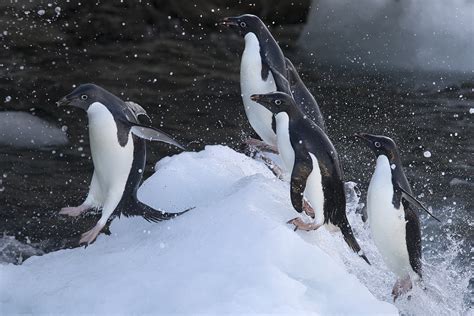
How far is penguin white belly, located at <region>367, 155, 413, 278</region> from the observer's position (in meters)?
4.20

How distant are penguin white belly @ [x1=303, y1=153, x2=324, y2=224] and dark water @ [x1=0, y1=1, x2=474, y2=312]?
1.50m

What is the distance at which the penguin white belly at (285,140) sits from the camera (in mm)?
4055

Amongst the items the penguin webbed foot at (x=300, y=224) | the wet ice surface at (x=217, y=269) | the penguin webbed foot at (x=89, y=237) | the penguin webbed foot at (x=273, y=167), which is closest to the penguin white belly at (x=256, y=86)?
the penguin webbed foot at (x=273, y=167)

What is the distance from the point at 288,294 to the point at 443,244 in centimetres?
240

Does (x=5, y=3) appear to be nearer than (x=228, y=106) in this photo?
No

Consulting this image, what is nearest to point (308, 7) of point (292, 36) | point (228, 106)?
point (292, 36)

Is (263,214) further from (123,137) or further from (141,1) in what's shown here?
(141,1)

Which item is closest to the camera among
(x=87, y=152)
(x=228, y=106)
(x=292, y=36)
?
(x=87, y=152)

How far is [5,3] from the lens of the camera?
32.7 ft

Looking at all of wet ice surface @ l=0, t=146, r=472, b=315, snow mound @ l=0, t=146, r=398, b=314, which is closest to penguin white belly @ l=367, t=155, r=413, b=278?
wet ice surface @ l=0, t=146, r=472, b=315

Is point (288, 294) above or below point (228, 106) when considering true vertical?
above

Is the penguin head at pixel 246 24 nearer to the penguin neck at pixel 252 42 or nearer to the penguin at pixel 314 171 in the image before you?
the penguin neck at pixel 252 42

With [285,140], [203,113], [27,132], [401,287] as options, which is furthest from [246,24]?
[203,113]

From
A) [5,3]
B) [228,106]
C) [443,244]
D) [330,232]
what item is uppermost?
[330,232]
